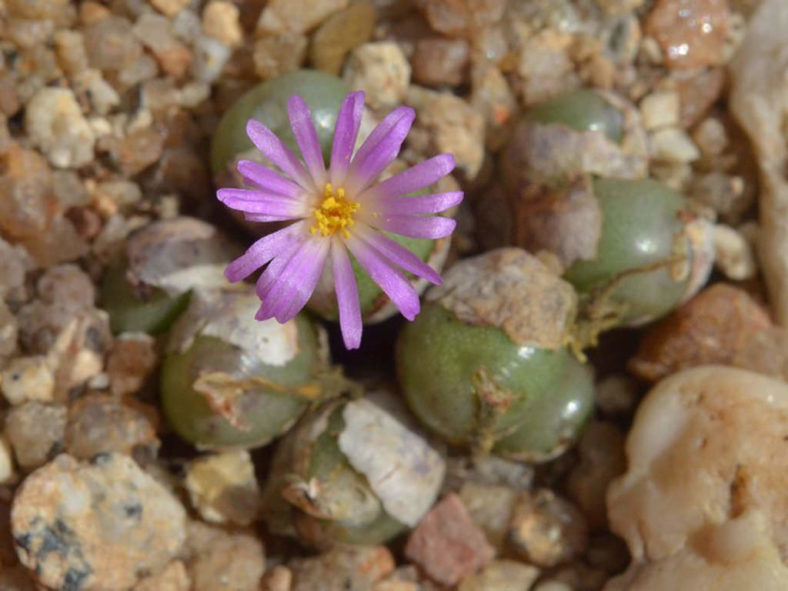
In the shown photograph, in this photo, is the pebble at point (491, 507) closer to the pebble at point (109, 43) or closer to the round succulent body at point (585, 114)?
the round succulent body at point (585, 114)

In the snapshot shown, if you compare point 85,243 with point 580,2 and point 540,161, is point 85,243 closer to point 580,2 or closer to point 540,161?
point 540,161

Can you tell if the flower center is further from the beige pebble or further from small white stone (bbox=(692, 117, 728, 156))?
small white stone (bbox=(692, 117, 728, 156))

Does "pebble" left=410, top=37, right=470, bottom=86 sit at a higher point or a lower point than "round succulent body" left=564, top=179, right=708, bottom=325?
higher

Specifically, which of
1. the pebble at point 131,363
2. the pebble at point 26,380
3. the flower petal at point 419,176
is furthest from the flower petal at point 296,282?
the pebble at point 26,380

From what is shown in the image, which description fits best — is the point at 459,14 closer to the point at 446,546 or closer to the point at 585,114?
the point at 585,114

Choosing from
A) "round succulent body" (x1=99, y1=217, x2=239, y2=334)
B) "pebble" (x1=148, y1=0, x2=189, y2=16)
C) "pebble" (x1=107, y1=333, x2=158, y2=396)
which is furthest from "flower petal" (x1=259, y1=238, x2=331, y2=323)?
"pebble" (x1=148, y1=0, x2=189, y2=16)

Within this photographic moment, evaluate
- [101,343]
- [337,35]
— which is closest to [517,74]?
[337,35]
